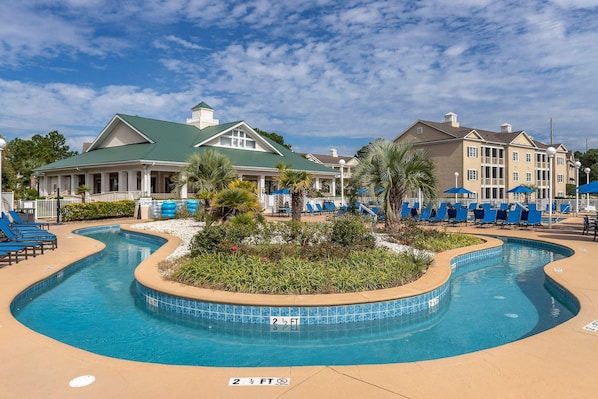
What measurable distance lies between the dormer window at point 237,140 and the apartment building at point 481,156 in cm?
1554

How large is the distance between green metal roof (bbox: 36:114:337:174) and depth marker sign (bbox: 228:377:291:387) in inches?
916

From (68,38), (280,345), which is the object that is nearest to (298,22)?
(68,38)

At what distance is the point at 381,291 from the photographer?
6590mm

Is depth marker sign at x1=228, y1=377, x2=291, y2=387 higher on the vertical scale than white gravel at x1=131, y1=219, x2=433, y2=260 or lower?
lower

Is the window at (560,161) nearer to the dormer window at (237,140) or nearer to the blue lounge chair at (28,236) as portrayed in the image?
the dormer window at (237,140)

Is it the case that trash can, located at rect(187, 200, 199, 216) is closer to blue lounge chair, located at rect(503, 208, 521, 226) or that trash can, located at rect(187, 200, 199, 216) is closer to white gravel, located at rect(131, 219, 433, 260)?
white gravel, located at rect(131, 219, 433, 260)

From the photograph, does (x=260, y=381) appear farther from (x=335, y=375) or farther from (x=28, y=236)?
(x=28, y=236)

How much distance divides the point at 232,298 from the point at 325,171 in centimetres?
2970

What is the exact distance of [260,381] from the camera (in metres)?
3.73

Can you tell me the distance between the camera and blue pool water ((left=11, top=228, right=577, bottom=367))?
16.8 ft

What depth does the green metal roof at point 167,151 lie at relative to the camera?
26.8m

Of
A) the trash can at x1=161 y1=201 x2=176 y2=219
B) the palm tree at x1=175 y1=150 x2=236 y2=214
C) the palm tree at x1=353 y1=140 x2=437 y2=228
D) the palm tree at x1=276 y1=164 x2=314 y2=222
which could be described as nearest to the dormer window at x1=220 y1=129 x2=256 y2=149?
the trash can at x1=161 y1=201 x2=176 y2=219

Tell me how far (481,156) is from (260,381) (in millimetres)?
45061

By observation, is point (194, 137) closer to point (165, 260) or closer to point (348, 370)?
point (165, 260)
